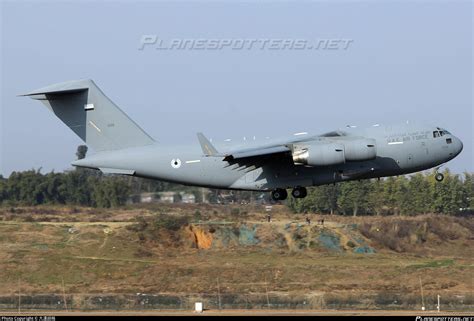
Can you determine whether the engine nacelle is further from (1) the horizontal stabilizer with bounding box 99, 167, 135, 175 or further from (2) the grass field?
(1) the horizontal stabilizer with bounding box 99, 167, 135, 175

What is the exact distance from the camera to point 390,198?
50812mm

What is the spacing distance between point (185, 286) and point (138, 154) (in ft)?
21.4

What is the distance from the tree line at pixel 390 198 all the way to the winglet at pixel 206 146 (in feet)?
66.8

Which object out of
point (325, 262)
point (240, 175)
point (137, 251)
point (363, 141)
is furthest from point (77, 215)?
point (363, 141)

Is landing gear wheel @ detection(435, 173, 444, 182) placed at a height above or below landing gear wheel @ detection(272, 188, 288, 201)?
above

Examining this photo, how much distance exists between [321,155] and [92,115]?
8.67 m

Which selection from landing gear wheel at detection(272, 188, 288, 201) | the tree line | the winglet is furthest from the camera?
the tree line

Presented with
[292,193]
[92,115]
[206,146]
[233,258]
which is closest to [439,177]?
[292,193]

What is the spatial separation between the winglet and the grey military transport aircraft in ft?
0.10

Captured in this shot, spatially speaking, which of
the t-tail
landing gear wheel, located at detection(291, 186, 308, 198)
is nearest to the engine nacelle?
landing gear wheel, located at detection(291, 186, 308, 198)

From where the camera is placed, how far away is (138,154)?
3294 centimetres

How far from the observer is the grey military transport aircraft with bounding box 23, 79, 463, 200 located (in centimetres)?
3064

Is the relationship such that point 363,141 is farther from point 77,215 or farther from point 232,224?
point 77,215

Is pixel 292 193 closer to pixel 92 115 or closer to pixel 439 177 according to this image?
pixel 439 177
